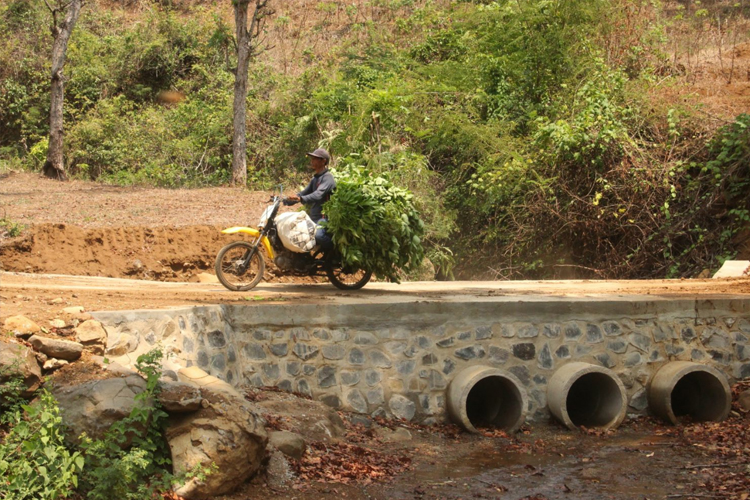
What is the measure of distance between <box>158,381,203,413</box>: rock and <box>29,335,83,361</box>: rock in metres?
0.71

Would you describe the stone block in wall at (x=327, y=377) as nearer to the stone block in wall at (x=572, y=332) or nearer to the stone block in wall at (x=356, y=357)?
the stone block in wall at (x=356, y=357)

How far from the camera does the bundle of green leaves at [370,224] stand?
349 inches

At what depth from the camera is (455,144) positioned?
1611 centimetres

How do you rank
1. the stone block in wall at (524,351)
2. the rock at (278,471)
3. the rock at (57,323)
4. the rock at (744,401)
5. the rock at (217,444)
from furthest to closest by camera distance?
the rock at (744,401)
the stone block in wall at (524,351)
the rock at (57,323)
the rock at (278,471)
the rock at (217,444)

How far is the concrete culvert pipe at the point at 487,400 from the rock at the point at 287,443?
2170mm

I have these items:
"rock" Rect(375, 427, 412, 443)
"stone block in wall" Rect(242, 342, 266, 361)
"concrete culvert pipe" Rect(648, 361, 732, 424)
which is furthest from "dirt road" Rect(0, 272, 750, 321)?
"rock" Rect(375, 427, 412, 443)

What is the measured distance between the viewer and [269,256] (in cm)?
918

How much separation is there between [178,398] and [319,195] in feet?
12.3

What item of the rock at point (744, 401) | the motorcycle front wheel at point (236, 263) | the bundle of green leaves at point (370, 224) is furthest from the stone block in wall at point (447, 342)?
the rock at point (744, 401)

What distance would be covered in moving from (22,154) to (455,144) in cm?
1291

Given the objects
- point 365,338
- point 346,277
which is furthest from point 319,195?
point 365,338

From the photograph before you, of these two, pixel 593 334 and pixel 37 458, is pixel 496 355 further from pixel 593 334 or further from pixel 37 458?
pixel 37 458

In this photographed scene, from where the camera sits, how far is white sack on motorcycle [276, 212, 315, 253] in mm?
8859

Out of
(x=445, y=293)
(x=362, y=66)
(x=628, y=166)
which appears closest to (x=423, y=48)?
(x=362, y=66)
